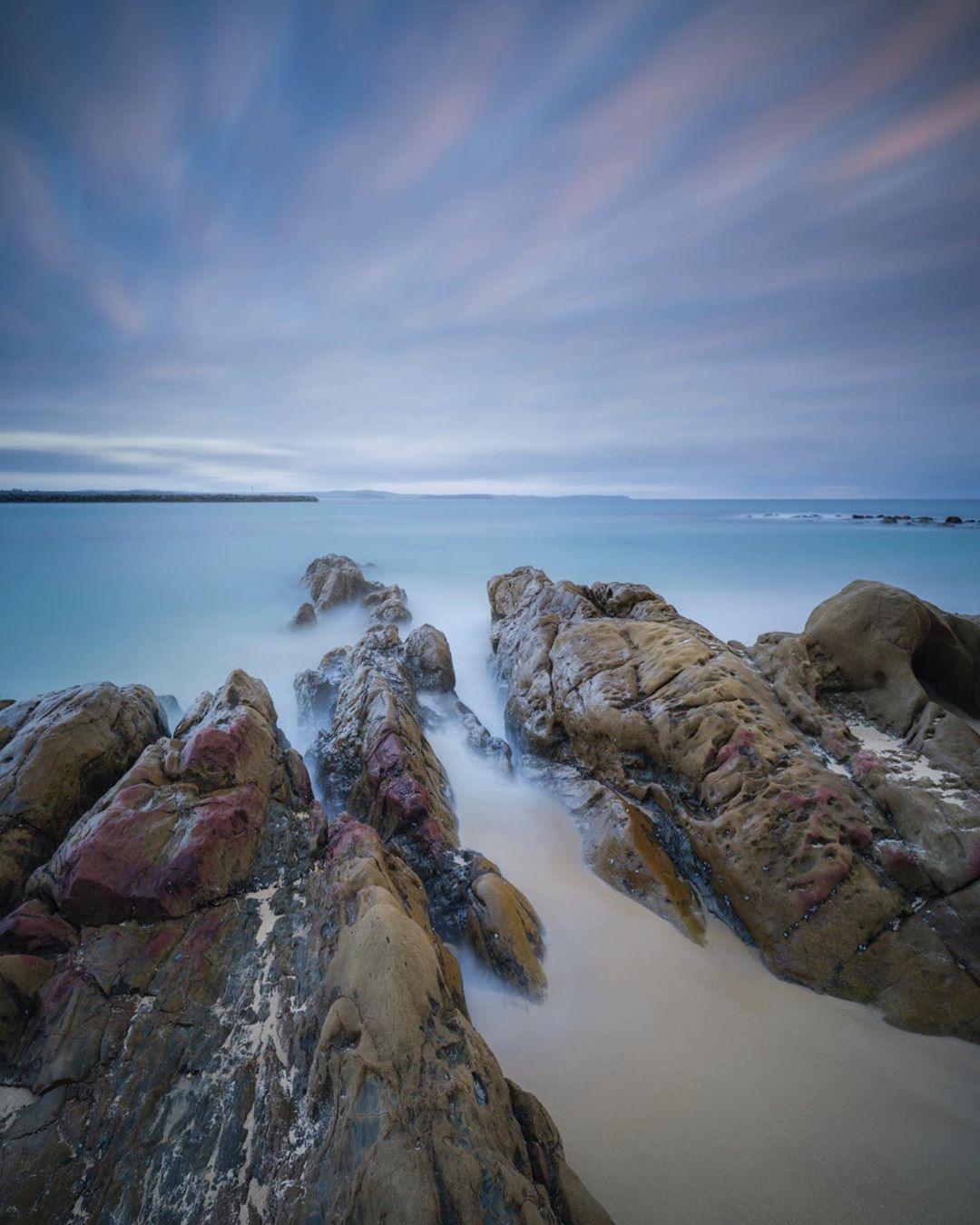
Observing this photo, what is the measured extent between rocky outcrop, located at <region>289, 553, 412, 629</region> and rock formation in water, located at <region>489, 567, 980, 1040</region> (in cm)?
865

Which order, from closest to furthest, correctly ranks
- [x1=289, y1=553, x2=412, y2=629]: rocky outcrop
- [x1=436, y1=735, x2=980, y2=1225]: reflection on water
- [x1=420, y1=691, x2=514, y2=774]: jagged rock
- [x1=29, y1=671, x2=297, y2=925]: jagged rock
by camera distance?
[x1=436, y1=735, x2=980, y2=1225]: reflection on water, [x1=29, y1=671, x2=297, y2=925]: jagged rock, [x1=420, y1=691, x2=514, y2=774]: jagged rock, [x1=289, y1=553, x2=412, y2=629]: rocky outcrop

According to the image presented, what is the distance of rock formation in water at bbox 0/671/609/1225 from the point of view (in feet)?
7.86

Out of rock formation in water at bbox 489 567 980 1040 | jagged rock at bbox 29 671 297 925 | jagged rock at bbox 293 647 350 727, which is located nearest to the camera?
jagged rock at bbox 29 671 297 925

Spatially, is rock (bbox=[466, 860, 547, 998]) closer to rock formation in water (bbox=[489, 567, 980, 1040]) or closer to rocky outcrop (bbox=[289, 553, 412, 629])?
rock formation in water (bbox=[489, 567, 980, 1040])

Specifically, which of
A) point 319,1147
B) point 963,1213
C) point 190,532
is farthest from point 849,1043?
point 190,532

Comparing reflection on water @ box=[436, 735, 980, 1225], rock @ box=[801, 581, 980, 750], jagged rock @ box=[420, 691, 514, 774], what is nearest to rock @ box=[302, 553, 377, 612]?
jagged rock @ box=[420, 691, 514, 774]

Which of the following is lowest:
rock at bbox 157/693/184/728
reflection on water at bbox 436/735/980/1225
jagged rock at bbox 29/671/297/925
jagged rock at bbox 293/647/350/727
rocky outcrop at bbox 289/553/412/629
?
reflection on water at bbox 436/735/980/1225

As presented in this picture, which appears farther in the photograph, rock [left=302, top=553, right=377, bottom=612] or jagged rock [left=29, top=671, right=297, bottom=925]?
rock [left=302, top=553, right=377, bottom=612]

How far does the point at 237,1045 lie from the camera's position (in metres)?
3.09

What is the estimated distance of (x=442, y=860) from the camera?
16.8 feet

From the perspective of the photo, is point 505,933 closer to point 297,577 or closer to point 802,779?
point 802,779

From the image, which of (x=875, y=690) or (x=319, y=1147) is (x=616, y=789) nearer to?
(x=875, y=690)

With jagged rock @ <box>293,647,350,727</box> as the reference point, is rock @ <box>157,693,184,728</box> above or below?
below

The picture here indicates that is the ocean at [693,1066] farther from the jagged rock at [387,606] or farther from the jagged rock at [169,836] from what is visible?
the jagged rock at [387,606]
